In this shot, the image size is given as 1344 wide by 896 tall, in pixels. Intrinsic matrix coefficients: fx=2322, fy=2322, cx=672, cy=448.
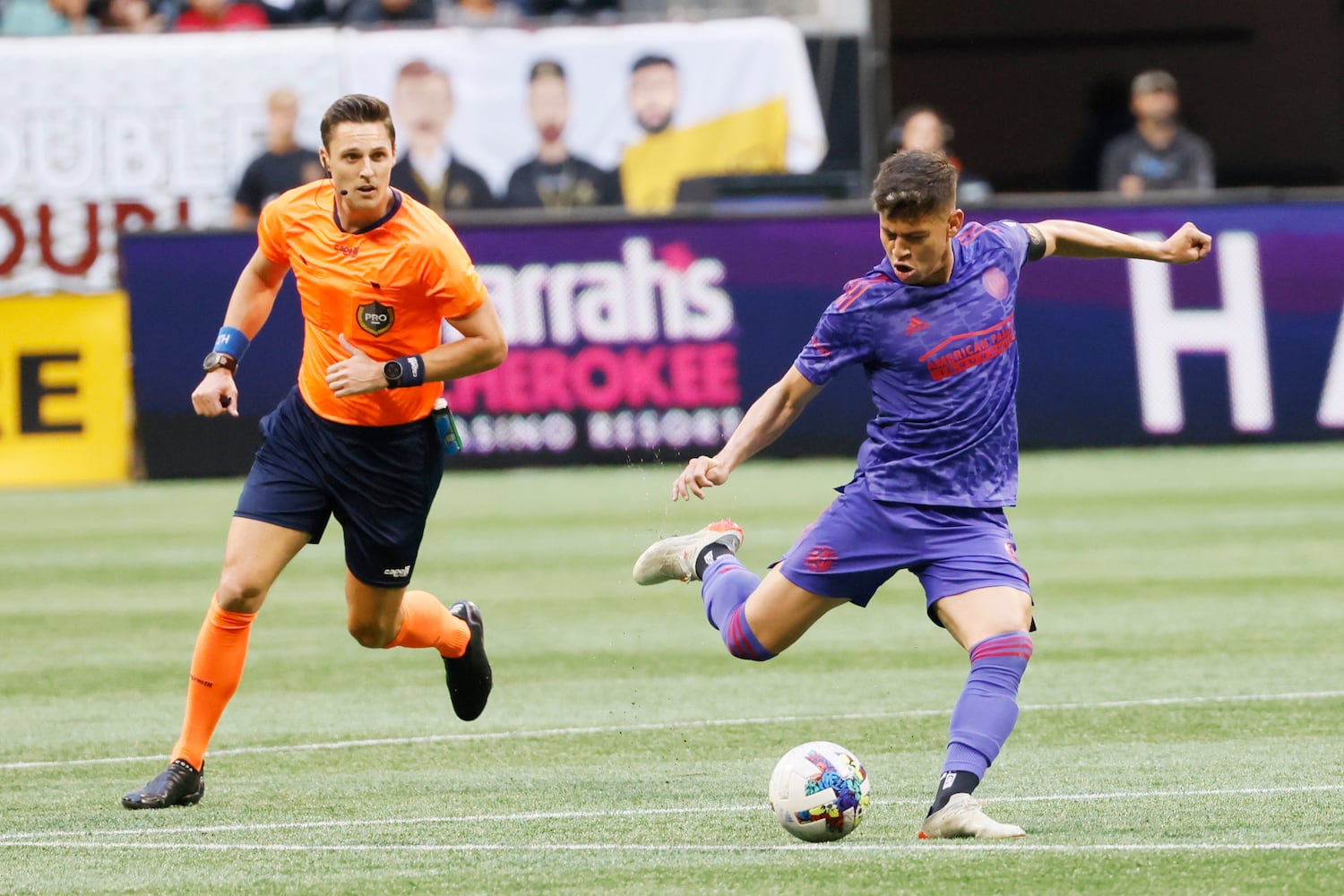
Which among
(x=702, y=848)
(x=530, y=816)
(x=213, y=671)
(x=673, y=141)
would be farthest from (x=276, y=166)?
(x=702, y=848)

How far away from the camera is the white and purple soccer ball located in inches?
246

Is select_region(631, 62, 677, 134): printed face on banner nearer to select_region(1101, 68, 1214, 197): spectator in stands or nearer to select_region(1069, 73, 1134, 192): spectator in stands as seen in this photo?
select_region(1101, 68, 1214, 197): spectator in stands

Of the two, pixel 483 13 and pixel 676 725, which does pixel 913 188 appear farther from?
pixel 483 13

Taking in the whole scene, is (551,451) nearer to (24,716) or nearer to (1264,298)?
(1264,298)

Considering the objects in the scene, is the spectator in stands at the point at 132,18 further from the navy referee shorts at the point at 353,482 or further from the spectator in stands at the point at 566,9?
the navy referee shorts at the point at 353,482

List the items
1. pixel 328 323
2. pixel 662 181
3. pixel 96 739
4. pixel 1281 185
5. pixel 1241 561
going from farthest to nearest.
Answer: pixel 1281 185
pixel 662 181
pixel 1241 561
pixel 96 739
pixel 328 323

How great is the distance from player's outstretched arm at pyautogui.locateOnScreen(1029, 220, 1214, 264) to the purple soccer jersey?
0.45m

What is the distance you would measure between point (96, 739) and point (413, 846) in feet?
8.71

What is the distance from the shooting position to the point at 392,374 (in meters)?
7.14

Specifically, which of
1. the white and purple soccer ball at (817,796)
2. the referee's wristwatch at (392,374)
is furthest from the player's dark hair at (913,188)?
the referee's wristwatch at (392,374)

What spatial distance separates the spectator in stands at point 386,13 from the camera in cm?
2194

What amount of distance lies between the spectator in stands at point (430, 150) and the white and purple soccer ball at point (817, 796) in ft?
47.8

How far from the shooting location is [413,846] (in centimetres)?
632

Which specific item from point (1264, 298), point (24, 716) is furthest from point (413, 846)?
point (1264, 298)
